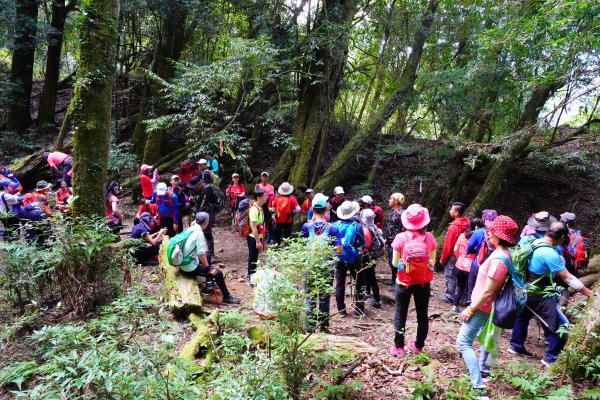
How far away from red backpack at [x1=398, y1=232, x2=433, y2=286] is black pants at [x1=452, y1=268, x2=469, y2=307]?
2483 millimetres

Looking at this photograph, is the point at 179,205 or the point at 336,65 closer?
the point at 179,205

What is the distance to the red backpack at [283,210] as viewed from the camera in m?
8.39

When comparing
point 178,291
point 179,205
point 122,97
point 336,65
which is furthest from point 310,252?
point 122,97

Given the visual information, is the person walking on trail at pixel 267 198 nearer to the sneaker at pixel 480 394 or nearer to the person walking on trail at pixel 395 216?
the person walking on trail at pixel 395 216

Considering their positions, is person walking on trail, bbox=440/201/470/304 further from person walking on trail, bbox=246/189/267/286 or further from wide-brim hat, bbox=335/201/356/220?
person walking on trail, bbox=246/189/267/286

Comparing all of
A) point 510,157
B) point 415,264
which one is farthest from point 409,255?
point 510,157

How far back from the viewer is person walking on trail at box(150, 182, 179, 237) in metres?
8.22

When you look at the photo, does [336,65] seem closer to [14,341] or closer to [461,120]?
[461,120]

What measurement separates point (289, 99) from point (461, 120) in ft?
Result: 20.9

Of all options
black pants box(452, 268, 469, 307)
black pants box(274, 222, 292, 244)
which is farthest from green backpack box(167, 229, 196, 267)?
black pants box(452, 268, 469, 307)

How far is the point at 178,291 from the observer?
5.57 metres

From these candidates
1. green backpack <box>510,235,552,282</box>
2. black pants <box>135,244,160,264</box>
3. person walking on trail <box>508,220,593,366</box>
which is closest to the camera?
person walking on trail <box>508,220,593,366</box>

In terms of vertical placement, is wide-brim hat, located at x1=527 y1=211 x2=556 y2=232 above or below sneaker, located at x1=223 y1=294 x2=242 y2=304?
above

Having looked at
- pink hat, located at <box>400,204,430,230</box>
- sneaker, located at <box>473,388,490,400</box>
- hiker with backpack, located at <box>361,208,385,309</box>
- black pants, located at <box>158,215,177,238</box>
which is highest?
pink hat, located at <box>400,204,430,230</box>
